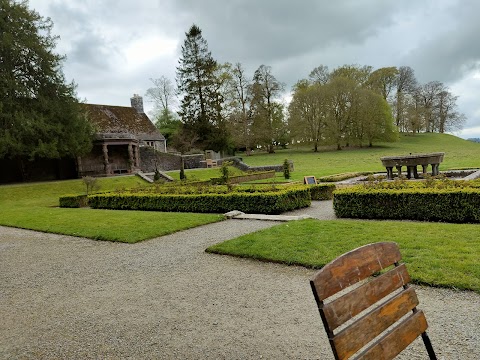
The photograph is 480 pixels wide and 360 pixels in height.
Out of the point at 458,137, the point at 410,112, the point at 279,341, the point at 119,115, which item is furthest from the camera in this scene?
the point at 458,137

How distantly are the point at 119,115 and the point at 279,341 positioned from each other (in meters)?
43.4

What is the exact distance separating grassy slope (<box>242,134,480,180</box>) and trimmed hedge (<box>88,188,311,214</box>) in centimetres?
1911

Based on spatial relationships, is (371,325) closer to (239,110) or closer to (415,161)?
(415,161)

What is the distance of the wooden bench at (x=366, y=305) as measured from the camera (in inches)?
65.9

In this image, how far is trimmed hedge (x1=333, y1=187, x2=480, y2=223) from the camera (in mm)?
8273

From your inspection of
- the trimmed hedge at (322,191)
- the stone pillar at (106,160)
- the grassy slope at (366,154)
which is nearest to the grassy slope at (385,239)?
the trimmed hedge at (322,191)

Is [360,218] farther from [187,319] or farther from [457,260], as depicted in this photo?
[187,319]

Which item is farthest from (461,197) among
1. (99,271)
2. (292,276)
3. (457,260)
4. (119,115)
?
(119,115)

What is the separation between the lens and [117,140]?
1315 inches

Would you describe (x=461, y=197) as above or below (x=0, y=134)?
below

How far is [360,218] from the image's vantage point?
980cm

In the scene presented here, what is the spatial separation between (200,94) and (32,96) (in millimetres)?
23435

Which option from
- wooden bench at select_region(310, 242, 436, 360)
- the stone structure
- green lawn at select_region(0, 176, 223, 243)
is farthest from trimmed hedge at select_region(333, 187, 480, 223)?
the stone structure

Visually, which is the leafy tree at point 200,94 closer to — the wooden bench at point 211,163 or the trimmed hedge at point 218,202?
the wooden bench at point 211,163
